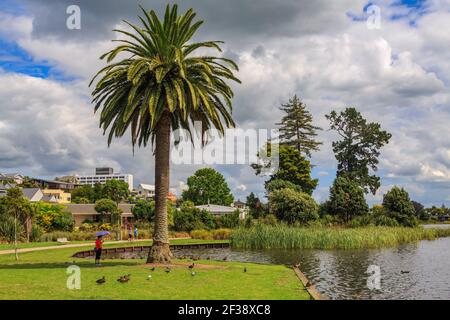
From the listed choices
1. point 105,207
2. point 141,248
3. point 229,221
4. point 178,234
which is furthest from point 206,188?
point 141,248

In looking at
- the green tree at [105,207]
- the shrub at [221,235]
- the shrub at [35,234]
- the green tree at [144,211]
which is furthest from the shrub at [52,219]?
the shrub at [221,235]

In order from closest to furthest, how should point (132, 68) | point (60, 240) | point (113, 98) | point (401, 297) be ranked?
point (401, 297) < point (132, 68) < point (113, 98) < point (60, 240)

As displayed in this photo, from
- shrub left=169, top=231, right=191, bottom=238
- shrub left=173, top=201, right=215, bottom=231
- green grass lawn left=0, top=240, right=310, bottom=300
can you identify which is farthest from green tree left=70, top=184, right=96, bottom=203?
green grass lawn left=0, top=240, right=310, bottom=300

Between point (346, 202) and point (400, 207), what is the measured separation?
730 cm

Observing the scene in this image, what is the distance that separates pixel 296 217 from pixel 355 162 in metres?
30.0

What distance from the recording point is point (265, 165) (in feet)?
277

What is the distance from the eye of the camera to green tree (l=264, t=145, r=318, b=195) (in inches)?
3105

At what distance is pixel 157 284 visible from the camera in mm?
18688

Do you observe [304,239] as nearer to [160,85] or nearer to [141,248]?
[141,248]

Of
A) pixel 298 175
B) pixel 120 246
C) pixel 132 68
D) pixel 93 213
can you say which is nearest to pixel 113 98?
pixel 132 68

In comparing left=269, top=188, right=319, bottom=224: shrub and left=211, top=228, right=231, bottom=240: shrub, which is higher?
left=269, top=188, right=319, bottom=224: shrub

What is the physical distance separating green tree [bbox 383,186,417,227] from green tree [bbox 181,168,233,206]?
186 feet

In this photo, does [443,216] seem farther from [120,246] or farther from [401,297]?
[401,297]

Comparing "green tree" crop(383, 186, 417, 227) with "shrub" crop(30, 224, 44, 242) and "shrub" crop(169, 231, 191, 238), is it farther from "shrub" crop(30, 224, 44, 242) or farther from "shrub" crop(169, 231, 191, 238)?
"shrub" crop(30, 224, 44, 242)
